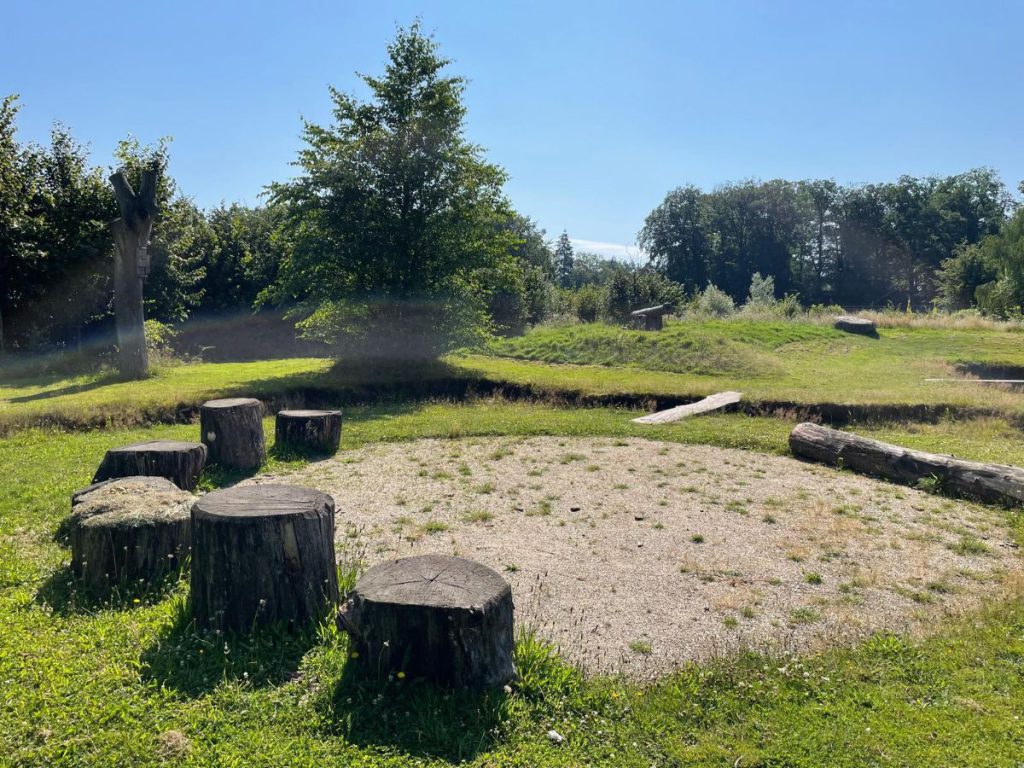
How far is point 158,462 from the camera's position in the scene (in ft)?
24.0

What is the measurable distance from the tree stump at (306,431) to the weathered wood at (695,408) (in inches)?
239

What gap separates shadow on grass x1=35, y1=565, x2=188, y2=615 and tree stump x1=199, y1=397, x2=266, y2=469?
4.05 metres

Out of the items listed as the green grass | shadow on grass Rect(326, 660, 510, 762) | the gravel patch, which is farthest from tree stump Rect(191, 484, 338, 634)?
the green grass

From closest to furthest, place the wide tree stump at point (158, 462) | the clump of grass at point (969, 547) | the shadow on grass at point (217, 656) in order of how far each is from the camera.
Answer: the shadow on grass at point (217, 656) → the clump of grass at point (969, 547) → the wide tree stump at point (158, 462)

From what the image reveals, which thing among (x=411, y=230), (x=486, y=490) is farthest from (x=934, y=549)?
(x=411, y=230)

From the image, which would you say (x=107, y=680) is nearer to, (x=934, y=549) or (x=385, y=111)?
(x=934, y=549)

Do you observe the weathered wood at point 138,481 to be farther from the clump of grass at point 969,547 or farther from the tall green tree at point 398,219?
the tall green tree at point 398,219

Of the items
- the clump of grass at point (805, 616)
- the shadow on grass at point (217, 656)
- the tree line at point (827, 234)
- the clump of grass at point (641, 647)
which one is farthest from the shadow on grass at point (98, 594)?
the tree line at point (827, 234)

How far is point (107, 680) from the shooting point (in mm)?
3793

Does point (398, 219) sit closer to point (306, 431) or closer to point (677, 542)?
point (306, 431)

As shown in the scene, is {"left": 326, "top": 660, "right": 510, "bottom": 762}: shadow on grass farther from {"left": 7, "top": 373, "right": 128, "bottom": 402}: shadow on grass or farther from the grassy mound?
the grassy mound

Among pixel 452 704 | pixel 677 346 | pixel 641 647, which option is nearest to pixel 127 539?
pixel 452 704

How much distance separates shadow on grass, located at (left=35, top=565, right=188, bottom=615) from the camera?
189 inches

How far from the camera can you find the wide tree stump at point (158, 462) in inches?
282
